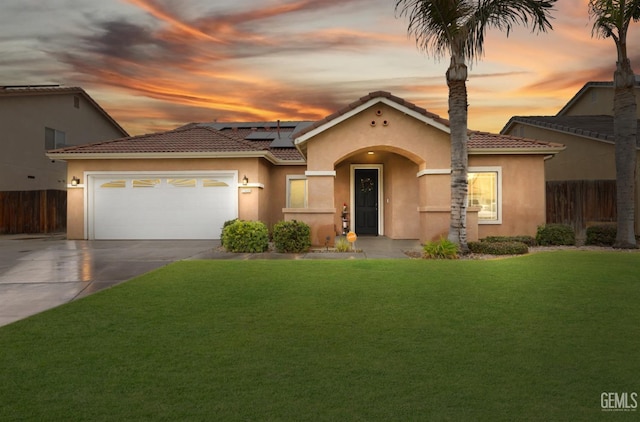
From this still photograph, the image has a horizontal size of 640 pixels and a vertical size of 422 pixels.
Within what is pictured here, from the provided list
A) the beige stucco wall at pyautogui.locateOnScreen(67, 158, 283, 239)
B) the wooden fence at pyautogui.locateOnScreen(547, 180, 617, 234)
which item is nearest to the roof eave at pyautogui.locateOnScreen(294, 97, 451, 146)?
the beige stucco wall at pyautogui.locateOnScreen(67, 158, 283, 239)

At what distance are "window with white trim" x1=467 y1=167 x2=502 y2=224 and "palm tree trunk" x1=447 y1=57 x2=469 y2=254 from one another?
4.26m

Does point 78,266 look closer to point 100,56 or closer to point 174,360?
point 174,360

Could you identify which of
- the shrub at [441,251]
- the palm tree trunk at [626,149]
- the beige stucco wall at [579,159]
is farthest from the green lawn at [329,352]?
the beige stucco wall at [579,159]

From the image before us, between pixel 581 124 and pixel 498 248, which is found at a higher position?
pixel 581 124

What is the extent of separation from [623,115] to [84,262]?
1621 cm

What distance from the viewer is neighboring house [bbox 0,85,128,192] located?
2420 cm

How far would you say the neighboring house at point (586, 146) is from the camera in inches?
738

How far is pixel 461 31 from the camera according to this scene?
508 inches

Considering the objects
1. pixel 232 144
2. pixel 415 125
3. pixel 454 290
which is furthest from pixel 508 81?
pixel 454 290

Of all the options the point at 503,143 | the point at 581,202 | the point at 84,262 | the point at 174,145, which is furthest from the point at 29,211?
the point at 581,202

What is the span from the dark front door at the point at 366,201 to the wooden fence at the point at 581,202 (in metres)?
7.39

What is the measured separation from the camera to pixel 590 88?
26062 mm

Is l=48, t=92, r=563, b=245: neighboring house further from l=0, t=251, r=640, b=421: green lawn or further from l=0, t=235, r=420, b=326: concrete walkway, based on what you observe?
l=0, t=251, r=640, b=421: green lawn

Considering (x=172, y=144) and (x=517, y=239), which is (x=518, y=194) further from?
(x=172, y=144)
